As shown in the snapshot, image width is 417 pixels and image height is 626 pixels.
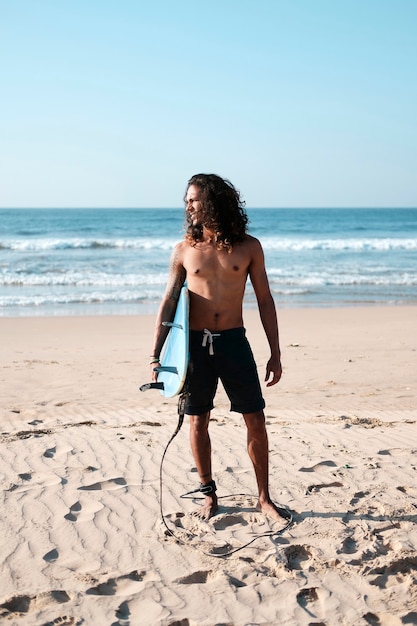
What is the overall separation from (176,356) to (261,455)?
2.63 feet

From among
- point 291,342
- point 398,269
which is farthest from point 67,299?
point 398,269

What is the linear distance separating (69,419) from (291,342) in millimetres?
5378

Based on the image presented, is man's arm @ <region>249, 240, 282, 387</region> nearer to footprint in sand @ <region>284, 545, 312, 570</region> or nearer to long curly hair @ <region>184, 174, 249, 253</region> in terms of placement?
long curly hair @ <region>184, 174, 249, 253</region>

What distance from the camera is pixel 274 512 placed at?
4.11m

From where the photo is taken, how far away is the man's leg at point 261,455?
4.07 m

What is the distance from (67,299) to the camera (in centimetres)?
1688

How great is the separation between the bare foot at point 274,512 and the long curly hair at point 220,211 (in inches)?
60.9

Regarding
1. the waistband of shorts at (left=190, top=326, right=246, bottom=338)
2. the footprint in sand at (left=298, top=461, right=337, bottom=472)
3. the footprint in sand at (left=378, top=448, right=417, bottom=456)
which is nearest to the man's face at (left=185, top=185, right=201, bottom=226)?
the waistband of shorts at (left=190, top=326, right=246, bottom=338)

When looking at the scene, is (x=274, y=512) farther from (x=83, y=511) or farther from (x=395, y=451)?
(x=395, y=451)

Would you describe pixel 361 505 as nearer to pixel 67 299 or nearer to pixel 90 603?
pixel 90 603

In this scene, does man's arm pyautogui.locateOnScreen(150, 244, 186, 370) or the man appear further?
man's arm pyautogui.locateOnScreen(150, 244, 186, 370)

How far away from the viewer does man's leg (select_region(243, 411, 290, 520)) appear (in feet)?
13.4

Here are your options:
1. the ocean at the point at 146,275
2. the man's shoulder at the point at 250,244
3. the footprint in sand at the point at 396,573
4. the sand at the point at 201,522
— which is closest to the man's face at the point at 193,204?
the man's shoulder at the point at 250,244

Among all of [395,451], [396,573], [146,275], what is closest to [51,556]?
[396,573]
